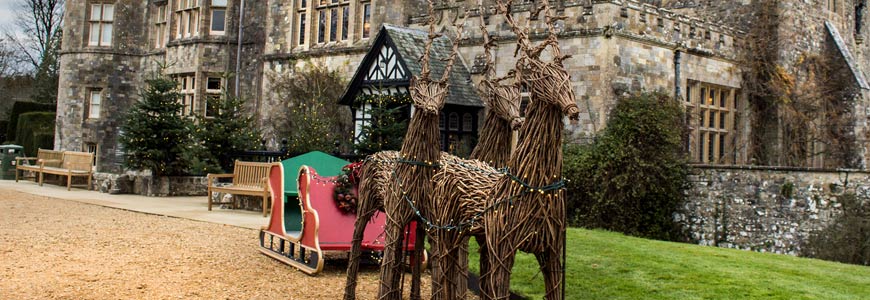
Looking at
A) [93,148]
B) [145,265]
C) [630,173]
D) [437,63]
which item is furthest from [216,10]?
[145,265]

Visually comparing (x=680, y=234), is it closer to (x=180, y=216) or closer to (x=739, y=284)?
(x=739, y=284)

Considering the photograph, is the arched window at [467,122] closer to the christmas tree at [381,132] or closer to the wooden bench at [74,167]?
the christmas tree at [381,132]

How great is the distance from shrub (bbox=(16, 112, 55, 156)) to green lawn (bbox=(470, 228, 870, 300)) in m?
25.5

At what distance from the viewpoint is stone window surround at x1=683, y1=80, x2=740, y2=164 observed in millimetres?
16094

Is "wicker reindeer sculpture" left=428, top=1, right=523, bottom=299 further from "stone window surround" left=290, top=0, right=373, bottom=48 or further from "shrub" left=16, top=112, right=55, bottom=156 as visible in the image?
"shrub" left=16, top=112, right=55, bottom=156

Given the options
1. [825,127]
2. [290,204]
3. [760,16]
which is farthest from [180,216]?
[825,127]

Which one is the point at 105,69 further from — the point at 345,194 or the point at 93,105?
the point at 345,194

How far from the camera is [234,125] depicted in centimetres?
1709

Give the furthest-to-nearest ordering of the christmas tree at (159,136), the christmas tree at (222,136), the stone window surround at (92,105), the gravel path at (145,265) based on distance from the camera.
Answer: the stone window surround at (92,105) → the christmas tree at (159,136) → the christmas tree at (222,136) → the gravel path at (145,265)

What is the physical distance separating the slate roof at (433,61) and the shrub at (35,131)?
18.8 metres

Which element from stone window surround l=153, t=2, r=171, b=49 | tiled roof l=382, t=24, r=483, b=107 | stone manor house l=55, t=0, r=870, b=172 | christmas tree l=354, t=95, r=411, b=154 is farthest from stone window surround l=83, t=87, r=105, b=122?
christmas tree l=354, t=95, r=411, b=154

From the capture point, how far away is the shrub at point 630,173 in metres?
13.6

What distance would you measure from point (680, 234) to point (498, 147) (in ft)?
30.0

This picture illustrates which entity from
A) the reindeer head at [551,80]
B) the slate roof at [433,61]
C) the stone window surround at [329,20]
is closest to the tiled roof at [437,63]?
the slate roof at [433,61]
